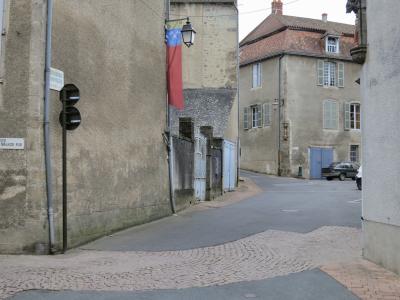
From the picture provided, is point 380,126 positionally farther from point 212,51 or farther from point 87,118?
point 212,51

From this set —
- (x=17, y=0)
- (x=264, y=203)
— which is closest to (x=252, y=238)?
(x=17, y=0)

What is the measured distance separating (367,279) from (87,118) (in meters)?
5.95

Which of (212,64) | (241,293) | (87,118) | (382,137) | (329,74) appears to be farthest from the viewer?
(329,74)

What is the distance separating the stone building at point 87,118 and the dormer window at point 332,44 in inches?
1193

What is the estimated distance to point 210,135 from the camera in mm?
21094

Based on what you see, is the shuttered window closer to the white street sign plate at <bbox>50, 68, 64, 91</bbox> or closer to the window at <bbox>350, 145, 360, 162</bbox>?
the window at <bbox>350, 145, 360, 162</bbox>

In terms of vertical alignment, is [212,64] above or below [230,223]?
above

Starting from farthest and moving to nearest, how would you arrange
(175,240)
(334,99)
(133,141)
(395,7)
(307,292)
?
(334,99) < (133,141) < (175,240) < (395,7) < (307,292)

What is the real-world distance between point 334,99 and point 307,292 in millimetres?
36670

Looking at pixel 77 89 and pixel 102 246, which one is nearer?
pixel 77 89

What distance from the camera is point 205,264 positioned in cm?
847

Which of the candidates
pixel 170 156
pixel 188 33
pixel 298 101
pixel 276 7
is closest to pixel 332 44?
pixel 298 101

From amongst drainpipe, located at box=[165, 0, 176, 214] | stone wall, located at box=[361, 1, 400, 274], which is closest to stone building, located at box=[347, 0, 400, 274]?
stone wall, located at box=[361, 1, 400, 274]

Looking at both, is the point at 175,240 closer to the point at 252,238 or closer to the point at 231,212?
the point at 252,238
